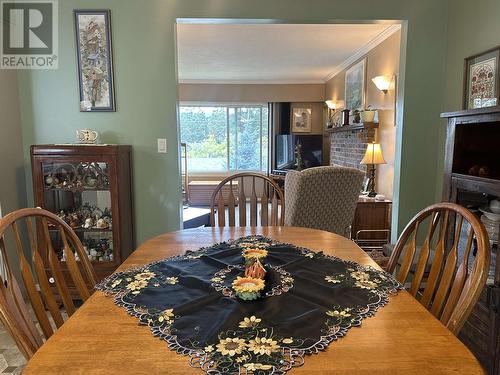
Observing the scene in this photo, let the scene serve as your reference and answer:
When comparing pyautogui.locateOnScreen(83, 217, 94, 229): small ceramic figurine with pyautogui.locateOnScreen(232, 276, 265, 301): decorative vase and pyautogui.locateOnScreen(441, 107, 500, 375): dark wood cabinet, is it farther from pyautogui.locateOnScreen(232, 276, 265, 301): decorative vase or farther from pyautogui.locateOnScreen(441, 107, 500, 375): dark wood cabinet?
pyautogui.locateOnScreen(441, 107, 500, 375): dark wood cabinet

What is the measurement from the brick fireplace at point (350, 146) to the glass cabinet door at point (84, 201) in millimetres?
3052

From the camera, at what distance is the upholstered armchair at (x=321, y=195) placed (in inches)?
105

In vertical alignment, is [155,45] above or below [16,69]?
above

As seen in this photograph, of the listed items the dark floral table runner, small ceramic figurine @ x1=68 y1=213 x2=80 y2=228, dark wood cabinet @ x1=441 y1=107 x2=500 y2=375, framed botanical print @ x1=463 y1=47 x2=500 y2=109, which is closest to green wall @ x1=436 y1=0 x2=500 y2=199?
framed botanical print @ x1=463 y1=47 x2=500 y2=109

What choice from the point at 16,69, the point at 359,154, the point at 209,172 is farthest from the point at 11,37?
the point at 209,172

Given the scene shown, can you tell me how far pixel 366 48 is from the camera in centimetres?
452

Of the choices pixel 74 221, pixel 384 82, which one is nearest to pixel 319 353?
pixel 74 221

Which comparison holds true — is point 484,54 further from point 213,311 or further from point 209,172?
point 209,172

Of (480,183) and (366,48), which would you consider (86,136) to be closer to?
(480,183)

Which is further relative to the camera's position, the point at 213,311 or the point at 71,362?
the point at 213,311

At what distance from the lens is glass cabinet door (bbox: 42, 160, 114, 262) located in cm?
259

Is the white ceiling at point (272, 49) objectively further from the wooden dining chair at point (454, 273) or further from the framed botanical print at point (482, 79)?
the wooden dining chair at point (454, 273)

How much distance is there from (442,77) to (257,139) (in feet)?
17.2

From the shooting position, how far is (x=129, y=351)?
2.63ft
